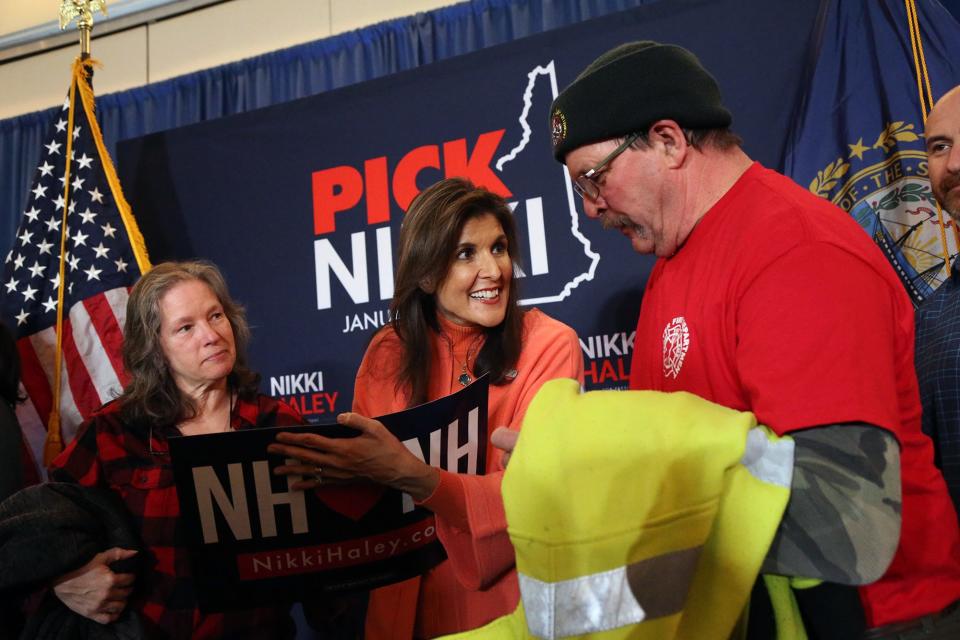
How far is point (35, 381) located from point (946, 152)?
2.80m

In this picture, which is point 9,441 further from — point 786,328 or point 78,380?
point 786,328

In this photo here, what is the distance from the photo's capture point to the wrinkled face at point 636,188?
3.48ft

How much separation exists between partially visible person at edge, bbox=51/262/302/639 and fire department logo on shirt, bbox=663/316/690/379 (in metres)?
1.08

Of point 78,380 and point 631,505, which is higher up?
point 78,380

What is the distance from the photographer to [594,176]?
1104 mm

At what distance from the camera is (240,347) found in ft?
6.58

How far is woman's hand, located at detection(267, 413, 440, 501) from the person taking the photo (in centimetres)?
129

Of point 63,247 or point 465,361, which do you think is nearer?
point 465,361

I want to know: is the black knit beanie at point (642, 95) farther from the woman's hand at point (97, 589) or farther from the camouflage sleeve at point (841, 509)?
the woman's hand at point (97, 589)

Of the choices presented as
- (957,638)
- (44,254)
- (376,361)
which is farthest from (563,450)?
(44,254)

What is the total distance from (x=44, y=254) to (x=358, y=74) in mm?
1395

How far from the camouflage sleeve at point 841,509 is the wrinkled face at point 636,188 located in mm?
471

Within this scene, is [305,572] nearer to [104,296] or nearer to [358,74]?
[104,296]

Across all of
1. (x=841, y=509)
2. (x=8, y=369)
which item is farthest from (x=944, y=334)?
(x=8, y=369)
